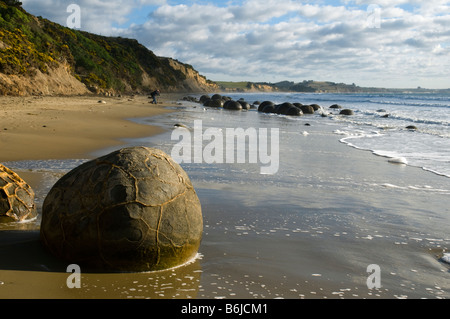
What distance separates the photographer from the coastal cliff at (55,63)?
85.4ft

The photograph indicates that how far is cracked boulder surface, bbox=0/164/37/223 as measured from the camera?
4.92 metres

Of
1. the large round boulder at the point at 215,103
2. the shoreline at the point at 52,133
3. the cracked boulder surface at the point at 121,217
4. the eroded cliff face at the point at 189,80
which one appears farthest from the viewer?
the eroded cliff face at the point at 189,80

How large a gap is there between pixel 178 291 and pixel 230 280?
0.49 metres

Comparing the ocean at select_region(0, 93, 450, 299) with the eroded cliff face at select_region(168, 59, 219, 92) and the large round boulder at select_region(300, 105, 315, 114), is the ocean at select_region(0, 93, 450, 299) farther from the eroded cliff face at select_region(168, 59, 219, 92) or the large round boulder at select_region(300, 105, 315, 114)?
the eroded cliff face at select_region(168, 59, 219, 92)

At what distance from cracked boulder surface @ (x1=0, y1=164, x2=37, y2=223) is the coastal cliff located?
21.4 m

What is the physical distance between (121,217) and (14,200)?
82.3 inches

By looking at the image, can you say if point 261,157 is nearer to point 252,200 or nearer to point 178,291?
point 252,200

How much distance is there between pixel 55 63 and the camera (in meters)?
32.3

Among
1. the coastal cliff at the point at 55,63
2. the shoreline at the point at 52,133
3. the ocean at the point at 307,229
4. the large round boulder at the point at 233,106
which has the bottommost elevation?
the ocean at the point at 307,229

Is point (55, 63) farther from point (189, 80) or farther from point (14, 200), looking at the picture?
point (189, 80)

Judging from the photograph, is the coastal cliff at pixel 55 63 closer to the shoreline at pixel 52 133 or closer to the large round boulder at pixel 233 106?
the shoreline at pixel 52 133

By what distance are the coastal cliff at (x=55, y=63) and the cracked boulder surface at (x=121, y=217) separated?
23093 mm

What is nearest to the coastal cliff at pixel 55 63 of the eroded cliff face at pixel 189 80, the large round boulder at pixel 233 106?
the large round boulder at pixel 233 106

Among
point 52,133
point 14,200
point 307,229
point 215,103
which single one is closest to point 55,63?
point 215,103
